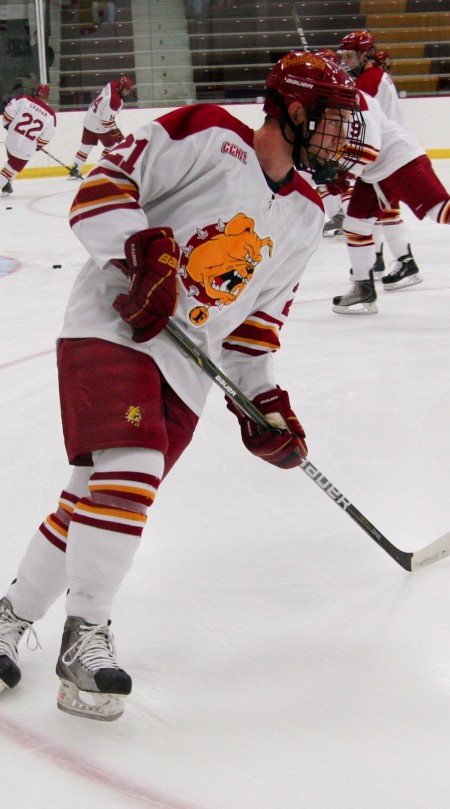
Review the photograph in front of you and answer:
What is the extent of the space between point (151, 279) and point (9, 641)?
23.3 inches

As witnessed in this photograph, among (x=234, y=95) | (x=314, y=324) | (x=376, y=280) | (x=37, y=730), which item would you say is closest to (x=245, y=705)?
(x=37, y=730)

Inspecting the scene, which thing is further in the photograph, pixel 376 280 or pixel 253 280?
pixel 376 280

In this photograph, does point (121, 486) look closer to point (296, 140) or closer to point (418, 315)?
point (296, 140)

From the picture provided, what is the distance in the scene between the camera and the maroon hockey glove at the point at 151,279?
1294mm

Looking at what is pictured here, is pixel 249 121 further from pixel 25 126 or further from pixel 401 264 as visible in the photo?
pixel 401 264

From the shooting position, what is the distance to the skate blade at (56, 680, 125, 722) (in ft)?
4.43

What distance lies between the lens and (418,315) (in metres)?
3.98

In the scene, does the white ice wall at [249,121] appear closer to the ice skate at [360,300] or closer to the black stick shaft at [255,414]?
the ice skate at [360,300]

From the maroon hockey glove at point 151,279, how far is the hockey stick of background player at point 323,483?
101 millimetres

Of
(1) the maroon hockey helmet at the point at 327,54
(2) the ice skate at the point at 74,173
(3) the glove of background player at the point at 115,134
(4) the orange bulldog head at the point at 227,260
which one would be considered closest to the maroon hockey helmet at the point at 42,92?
(3) the glove of background player at the point at 115,134

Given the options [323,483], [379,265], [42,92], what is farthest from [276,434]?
[42,92]

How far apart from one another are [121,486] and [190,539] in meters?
0.73

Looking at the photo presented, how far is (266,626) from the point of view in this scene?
165cm

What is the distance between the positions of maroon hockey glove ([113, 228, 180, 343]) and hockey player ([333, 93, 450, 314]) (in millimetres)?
2248
